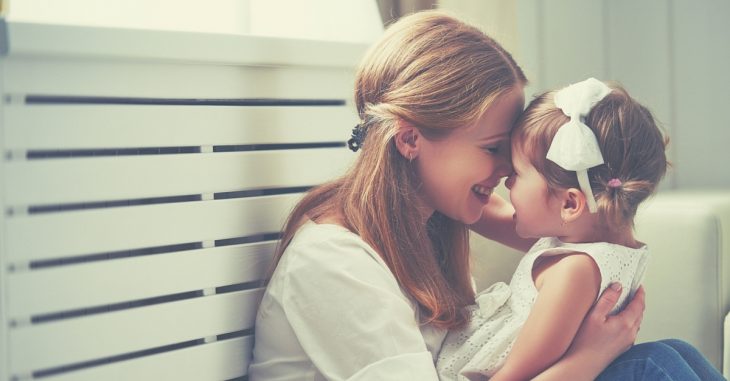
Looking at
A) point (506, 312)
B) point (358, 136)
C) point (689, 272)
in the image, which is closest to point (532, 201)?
point (506, 312)

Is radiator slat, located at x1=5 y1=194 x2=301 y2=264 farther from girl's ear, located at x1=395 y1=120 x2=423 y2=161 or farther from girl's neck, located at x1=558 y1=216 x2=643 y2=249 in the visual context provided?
girl's neck, located at x1=558 y1=216 x2=643 y2=249

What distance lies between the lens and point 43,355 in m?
0.99

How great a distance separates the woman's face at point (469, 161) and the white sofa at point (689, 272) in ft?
1.22

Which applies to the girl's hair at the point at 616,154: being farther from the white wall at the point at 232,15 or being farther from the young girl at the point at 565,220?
the white wall at the point at 232,15

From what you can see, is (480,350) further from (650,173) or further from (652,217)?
(652,217)

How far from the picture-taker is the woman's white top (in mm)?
1045

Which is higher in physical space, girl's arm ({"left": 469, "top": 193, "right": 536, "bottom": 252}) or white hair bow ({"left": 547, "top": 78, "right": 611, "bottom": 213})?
white hair bow ({"left": 547, "top": 78, "right": 611, "bottom": 213})

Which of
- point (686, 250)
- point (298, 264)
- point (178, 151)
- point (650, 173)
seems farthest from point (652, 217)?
point (178, 151)

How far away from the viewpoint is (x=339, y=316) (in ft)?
3.48

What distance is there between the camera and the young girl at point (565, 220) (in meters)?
1.11

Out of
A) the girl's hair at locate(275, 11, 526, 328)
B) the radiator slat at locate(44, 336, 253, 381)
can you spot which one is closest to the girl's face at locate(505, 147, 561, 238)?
the girl's hair at locate(275, 11, 526, 328)

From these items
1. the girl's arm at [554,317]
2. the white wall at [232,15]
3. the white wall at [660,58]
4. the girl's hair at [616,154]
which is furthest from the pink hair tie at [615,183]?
the white wall at [660,58]

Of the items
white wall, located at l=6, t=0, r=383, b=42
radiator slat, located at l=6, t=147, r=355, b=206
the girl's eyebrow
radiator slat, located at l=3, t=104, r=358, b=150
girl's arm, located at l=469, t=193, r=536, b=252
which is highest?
white wall, located at l=6, t=0, r=383, b=42

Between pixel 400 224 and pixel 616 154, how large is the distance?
0.32m
